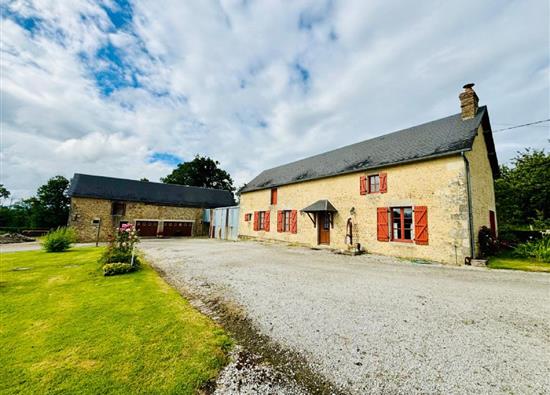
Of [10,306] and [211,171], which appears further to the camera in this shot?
[211,171]

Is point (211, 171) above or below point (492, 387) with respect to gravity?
above

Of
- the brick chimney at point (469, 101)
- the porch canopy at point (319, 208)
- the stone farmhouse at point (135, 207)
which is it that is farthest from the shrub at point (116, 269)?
the brick chimney at point (469, 101)

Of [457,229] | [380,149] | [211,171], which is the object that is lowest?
[457,229]

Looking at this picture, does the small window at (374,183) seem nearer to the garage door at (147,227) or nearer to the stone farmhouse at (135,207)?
the stone farmhouse at (135,207)

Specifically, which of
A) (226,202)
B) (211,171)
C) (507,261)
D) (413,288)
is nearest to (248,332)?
(413,288)

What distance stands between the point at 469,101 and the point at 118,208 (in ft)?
86.8

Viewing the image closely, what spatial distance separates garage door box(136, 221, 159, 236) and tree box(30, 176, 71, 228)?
41.5 feet

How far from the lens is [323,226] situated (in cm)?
1358

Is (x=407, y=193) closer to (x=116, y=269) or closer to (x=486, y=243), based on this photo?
(x=486, y=243)

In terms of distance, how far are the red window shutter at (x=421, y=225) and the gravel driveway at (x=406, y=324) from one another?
254cm

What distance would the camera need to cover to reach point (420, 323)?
3.53m

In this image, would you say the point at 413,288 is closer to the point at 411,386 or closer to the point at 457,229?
the point at 411,386

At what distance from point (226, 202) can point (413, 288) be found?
26.1 meters

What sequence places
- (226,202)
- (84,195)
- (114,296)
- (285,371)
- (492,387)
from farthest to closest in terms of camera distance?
(226,202) < (84,195) < (114,296) < (285,371) < (492,387)
